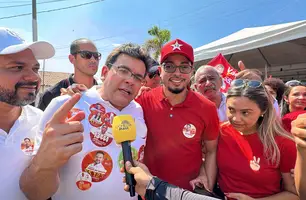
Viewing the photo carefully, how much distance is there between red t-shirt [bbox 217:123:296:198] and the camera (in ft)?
6.33

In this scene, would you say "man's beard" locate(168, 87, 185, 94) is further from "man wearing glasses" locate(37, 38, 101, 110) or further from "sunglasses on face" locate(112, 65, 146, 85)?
"man wearing glasses" locate(37, 38, 101, 110)

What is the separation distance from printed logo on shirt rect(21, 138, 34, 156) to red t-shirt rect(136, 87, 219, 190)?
3.35ft

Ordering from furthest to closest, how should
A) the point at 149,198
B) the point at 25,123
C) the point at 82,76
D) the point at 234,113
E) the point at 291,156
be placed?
1. the point at 82,76
2. the point at 234,113
3. the point at 291,156
4. the point at 25,123
5. the point at 149,198

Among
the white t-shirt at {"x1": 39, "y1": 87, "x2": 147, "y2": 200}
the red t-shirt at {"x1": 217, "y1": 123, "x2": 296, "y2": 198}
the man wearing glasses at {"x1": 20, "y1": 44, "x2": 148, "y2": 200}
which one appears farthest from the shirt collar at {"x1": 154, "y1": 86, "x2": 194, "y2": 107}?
the white t-shirt at {"x1": 39, "y1": 87, "x2": 147, "y2": 200}

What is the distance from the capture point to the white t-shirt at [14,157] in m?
1.45

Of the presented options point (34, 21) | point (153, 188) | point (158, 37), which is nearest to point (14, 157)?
point (153, 188)

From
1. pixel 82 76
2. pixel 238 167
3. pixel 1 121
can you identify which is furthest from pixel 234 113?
pixel 82 76

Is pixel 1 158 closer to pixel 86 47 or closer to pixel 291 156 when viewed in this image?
pixel 291 156

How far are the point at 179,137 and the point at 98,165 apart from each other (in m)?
0.82

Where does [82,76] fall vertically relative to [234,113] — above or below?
above

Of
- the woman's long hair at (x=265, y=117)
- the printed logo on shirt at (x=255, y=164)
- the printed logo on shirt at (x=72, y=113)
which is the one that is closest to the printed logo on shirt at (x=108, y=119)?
the printed logo on shirt at (x=72, y=113)

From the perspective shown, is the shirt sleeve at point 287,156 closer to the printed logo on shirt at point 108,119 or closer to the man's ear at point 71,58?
the printed logo on shirt at point 108,119

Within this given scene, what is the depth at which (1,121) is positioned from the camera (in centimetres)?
161

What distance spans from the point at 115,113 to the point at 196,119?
785mm
